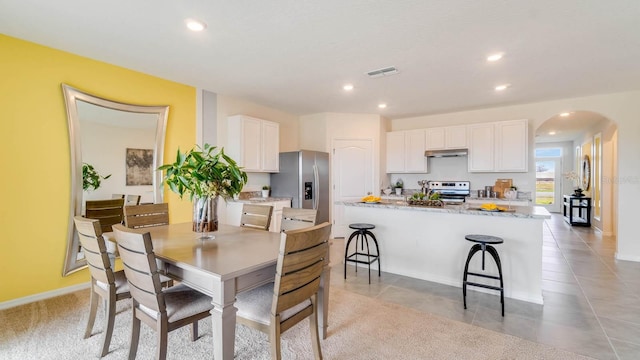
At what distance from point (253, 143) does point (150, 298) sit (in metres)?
3.28

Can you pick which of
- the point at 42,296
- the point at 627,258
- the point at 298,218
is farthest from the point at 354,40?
the point at 627,258

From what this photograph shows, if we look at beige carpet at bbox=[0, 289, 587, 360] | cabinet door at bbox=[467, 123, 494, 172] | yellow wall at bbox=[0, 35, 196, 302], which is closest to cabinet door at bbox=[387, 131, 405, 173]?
cabinet door at bbox=[467, 123, 494, 172]

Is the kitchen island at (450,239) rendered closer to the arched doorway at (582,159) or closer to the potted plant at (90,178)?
the potted plant at (90,178)

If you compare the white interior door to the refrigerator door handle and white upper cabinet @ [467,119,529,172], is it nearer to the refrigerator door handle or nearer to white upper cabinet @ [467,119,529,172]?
the refrigerator door handle

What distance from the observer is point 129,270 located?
167cm

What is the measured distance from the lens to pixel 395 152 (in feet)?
19.6

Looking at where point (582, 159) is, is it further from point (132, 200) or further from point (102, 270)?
point (102, 270)

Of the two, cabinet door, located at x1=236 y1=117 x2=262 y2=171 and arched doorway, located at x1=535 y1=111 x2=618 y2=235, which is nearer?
cabinet door, located at x1=236 y1=117 x2=262 y2=171

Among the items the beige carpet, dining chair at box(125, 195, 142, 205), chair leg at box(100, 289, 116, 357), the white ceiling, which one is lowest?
the beige carpet

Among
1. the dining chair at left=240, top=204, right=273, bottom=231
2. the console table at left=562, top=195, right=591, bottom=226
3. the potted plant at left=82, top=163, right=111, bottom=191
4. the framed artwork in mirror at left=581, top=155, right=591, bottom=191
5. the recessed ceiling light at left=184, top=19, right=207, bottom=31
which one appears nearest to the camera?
A: the recessed ceiling light at left=184, top=19, right=207, bottom=31

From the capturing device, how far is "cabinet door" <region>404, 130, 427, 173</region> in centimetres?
572

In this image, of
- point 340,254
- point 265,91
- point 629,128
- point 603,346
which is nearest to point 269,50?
point 265,91

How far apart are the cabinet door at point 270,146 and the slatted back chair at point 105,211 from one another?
210cm

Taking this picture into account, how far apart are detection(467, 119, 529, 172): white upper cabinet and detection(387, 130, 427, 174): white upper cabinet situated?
866 mm
